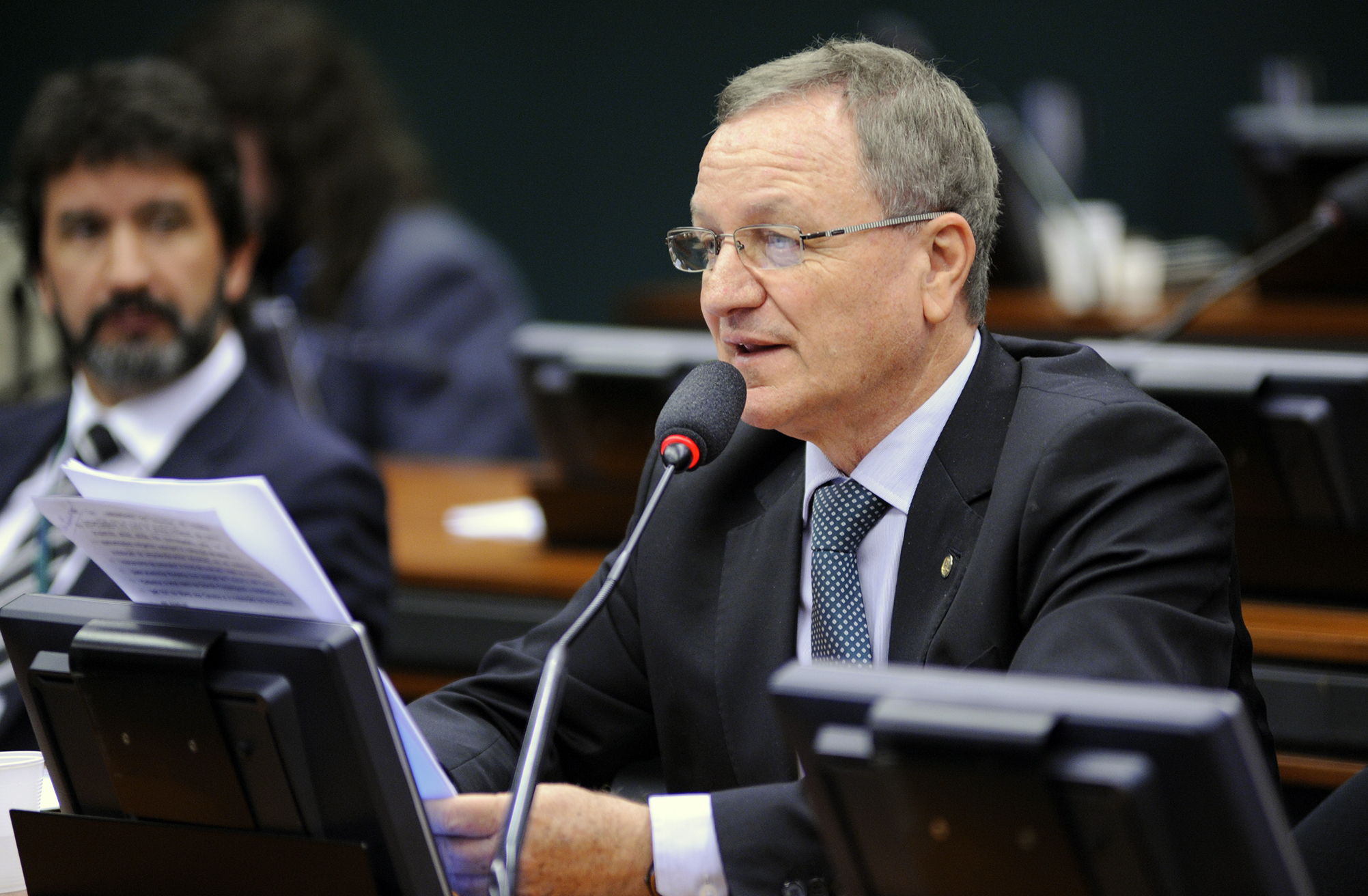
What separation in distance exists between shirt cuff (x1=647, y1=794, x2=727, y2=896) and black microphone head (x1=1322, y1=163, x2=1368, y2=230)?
1657 mm

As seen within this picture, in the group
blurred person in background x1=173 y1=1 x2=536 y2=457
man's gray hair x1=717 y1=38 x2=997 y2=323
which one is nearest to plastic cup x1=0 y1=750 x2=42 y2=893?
man's gray hair x1=717 y1=38 x2=997 y2=323

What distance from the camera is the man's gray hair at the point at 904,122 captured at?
55.4 inches

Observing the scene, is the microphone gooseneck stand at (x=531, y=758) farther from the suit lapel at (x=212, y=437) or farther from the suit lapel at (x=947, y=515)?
the suit lapel at (x=212, y=437)

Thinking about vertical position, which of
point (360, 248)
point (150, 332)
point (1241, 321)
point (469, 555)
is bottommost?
point (1241, 321)

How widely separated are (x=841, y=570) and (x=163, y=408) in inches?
44.9

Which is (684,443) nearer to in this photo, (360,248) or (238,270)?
(238,270)

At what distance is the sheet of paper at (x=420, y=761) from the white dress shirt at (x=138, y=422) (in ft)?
3.37

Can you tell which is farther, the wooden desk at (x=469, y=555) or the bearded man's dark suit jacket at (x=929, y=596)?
the wooden desk at (x=469, y=555)

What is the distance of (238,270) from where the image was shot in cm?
238

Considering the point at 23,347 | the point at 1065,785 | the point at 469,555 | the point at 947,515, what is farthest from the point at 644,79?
the point at 1065,785

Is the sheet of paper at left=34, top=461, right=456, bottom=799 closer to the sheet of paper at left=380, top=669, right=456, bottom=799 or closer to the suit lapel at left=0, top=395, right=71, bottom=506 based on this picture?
the sheet of paper at left=380, top=669, right=456, bottom=799

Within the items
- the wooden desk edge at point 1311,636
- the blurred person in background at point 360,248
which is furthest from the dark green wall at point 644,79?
the wooden desk edge at point 1311,636

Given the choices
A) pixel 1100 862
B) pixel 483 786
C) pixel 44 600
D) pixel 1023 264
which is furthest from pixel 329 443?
pixel 1023 264

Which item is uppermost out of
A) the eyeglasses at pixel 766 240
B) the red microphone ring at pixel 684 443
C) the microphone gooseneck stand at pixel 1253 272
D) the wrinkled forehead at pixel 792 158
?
the wrinkled forehead at pixel 792 158
